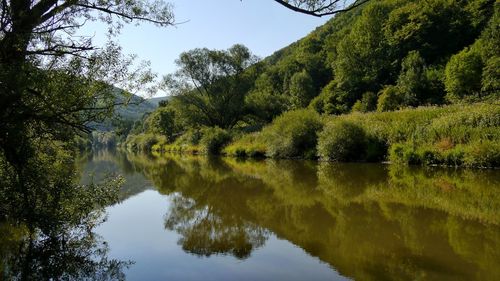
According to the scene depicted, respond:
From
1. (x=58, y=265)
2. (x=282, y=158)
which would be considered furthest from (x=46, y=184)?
(x=282, y=158)

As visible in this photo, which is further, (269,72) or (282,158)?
(269,72)

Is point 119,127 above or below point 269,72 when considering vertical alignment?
below

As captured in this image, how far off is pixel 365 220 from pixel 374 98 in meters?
44.9

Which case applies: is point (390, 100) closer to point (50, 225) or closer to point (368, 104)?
point (368, 104)

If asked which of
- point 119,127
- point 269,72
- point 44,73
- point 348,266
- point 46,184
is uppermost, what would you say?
point 269,72

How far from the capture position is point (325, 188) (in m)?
15.4

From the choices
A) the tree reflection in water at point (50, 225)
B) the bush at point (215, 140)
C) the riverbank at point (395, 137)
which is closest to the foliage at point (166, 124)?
the bush at point (215, 140)

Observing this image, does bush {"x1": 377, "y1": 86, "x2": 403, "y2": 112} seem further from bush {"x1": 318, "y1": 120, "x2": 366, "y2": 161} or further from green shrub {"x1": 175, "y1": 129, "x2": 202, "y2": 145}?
bush {"x1": 318, "y1": 120, "x2": 366, "y2": 161}

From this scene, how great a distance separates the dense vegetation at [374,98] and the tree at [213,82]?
117 millimetres

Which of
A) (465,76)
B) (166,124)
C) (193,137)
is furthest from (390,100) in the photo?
(166,124)

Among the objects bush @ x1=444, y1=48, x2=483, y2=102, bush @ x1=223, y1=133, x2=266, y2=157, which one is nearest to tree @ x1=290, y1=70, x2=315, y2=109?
bush @ x1=444, y1=48, x2=483, y2=102

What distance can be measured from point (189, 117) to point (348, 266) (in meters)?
43.9

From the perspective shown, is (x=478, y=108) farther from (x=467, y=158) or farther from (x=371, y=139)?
(x=371, y=139)

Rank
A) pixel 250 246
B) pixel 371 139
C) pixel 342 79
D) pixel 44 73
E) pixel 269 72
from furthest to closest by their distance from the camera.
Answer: pixel 269 72 < pixel 342 79 < pixel 371 139 < pixel 250 246 < pixel 44 73
